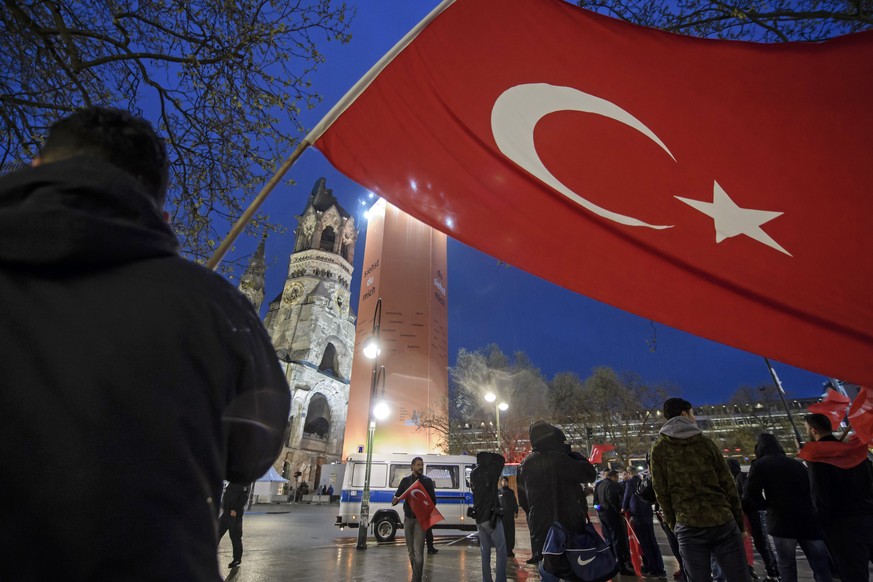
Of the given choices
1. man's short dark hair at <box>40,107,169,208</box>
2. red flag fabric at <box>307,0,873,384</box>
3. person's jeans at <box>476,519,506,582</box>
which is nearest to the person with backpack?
person's jeans at <box>476,519,506,582</box>

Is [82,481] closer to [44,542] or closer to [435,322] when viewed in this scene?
[44,542]

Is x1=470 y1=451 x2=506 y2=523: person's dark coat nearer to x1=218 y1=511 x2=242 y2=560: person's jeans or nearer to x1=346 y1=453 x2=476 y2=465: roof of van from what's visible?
x1=218 y1=511 x2=242 y2=560: person's jeans

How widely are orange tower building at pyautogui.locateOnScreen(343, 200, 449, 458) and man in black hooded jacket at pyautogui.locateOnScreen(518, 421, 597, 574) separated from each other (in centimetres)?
3014

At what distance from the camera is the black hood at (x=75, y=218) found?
0.85 m

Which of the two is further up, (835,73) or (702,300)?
(835,73)

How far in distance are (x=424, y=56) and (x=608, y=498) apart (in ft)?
26.8

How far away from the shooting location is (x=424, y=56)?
11.3 ft

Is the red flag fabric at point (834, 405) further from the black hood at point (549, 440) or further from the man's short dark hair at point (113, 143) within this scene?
the man's short dark hair at point (113, 143)

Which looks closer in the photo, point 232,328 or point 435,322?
point 232,328

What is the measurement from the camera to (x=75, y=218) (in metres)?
0.89

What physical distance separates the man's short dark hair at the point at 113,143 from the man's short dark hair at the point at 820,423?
599cm

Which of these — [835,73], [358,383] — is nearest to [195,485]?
[835,73]

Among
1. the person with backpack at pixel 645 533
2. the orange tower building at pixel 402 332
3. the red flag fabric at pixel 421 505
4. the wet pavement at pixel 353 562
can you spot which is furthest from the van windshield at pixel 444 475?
the orange tower building at pixel 402 332

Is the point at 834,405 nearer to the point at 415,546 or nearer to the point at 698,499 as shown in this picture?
the point at 698,499
